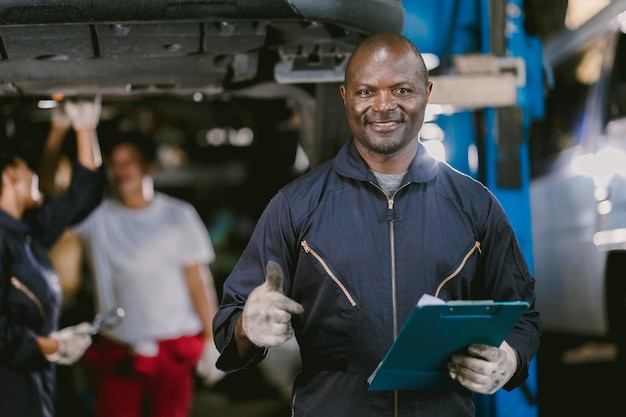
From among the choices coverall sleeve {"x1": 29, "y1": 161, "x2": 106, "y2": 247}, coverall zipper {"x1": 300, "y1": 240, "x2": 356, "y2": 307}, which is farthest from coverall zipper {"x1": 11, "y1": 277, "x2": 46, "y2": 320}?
coverall zipper {"x1": 300, "y1": 240, "x2": 356, "y2": 307}

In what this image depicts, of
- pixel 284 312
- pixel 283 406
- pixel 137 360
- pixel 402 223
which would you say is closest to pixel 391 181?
pixel 402 223

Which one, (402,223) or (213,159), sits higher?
(402,223)

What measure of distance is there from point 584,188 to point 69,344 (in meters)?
3.13

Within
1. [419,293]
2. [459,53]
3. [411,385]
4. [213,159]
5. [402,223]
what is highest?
[459,53]

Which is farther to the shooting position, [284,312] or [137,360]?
[137,360]

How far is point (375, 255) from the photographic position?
84.6 inches

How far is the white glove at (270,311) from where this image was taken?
1.95 metres

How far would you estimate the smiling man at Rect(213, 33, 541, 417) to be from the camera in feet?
7.00

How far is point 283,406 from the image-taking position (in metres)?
6.02

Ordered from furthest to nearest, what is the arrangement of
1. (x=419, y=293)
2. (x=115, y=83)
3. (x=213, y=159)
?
(x=213, y=159) < (x=115, y=83) < (x=419, y=293)

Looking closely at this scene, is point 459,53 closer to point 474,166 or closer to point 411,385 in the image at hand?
point 474,166

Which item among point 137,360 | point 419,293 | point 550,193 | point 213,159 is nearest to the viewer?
point 419,293

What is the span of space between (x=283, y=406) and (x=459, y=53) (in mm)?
3570

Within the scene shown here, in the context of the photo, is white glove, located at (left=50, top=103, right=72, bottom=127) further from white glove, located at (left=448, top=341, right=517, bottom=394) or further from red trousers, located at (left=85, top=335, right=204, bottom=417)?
white glove, located at (left=448, top=341, right=517, bottom=394)
